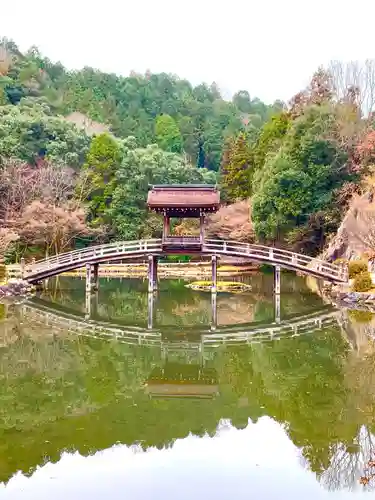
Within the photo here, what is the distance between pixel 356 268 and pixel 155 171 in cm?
2122

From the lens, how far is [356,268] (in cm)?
2700

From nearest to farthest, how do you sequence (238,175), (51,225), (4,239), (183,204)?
(183,204) < (4,239) < (51,225) < (238,175)

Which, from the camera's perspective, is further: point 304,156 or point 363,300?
point 304,156

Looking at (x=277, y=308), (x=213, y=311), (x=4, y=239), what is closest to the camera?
(x=213, y=311)

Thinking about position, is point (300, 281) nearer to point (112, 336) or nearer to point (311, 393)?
point (112, 336)

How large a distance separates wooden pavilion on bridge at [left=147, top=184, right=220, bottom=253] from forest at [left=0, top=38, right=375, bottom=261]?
26.6ft

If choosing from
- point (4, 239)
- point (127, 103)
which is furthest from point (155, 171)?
point (127, 103)

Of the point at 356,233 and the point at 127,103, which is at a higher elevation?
the point at 127,103

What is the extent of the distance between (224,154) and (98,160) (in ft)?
39.6

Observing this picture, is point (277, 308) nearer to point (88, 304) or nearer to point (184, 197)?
point (184, 197)

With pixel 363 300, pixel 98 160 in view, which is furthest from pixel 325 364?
pixel 98 160

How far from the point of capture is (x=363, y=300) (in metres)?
25.6

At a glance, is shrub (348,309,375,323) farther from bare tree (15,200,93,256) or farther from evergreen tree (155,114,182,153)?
evergreen tree (155,114,182,153)

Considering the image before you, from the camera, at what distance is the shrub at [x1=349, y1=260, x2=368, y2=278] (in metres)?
26.9
